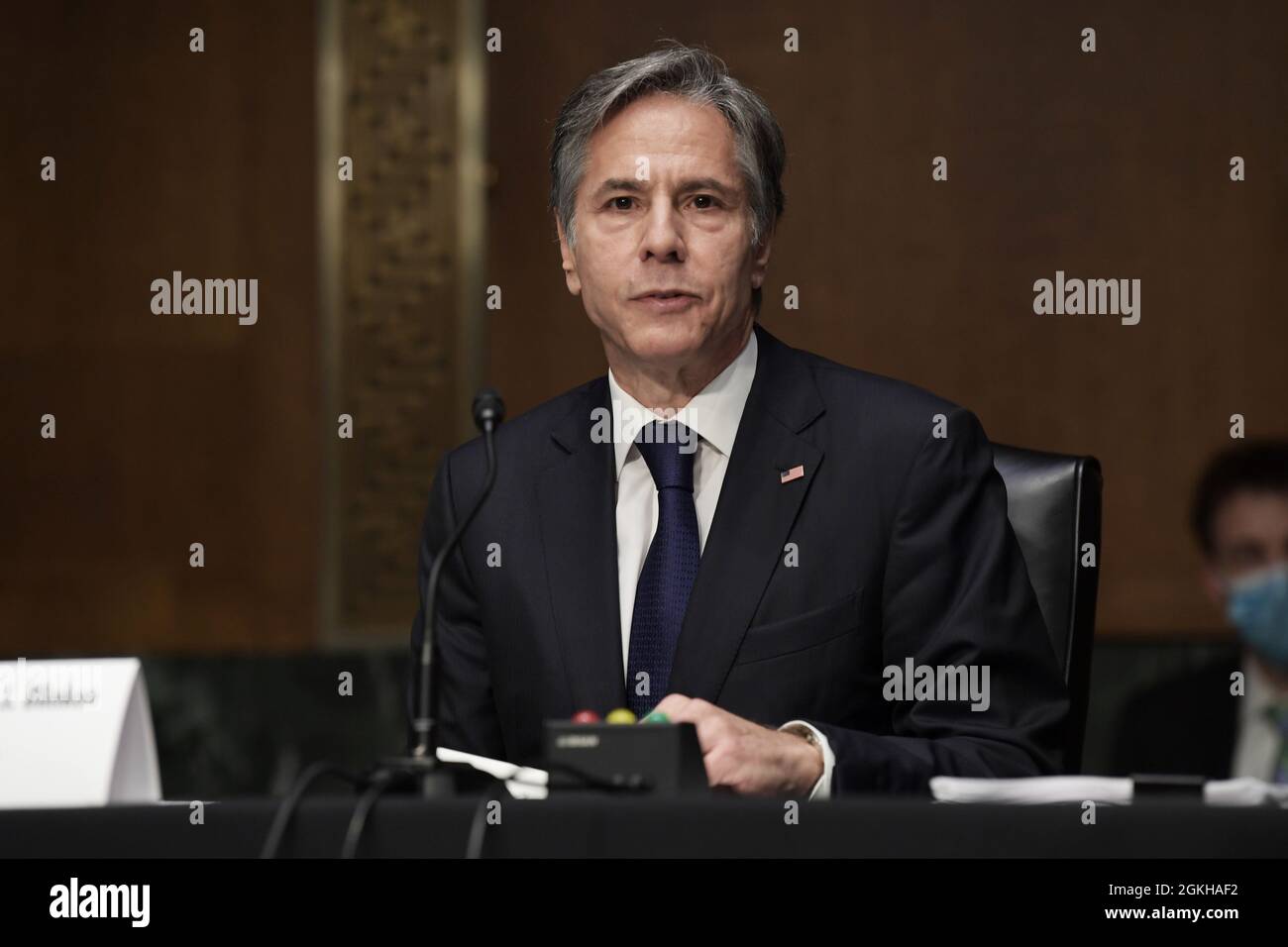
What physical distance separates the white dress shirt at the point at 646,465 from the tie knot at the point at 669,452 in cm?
2

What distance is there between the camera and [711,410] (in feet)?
7.18

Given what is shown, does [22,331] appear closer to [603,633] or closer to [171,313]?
[171,313]

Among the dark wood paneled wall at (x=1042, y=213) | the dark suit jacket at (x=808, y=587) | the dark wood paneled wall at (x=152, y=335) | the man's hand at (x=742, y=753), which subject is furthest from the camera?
the dark wood paneled wall at (x=152, y=335)

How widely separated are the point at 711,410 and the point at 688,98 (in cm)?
41

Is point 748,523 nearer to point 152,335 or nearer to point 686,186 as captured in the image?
point 686,186

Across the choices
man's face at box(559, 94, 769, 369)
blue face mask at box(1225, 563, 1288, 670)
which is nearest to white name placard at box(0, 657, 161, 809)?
man's face at box(559, 94, 769, 369)

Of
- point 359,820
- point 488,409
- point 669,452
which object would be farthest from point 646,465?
point 359,820

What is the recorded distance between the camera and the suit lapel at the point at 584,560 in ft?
6.70

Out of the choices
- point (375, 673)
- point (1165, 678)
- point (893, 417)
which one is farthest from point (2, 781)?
point (1165, 678)

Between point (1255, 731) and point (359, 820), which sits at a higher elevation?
point (359, 820)

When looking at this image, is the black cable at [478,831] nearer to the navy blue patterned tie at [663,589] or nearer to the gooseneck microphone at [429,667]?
the gooseneck microphone at [429,667]

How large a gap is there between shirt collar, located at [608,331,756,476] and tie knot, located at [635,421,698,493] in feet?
0.06

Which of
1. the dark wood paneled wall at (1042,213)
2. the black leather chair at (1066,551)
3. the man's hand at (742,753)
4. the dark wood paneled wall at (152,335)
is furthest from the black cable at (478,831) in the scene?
the dark wood paneled wall at (152,335)

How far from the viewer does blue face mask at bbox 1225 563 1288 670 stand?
336cm
